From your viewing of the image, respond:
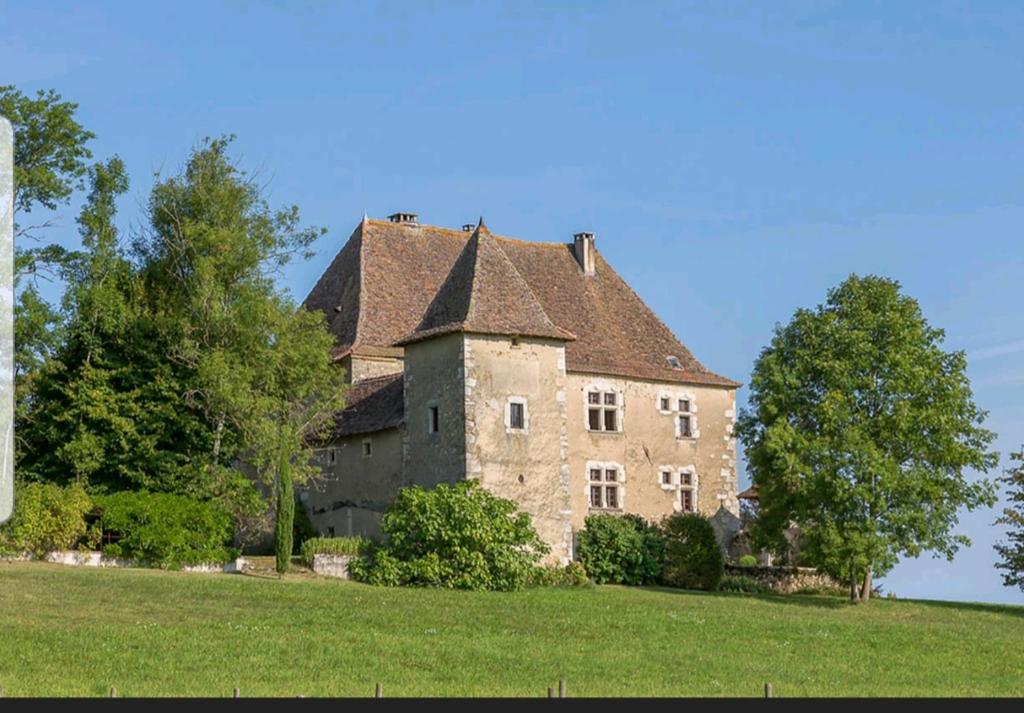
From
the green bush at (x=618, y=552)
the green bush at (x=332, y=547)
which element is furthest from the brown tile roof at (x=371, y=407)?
the green bush at (x=618, y=552)

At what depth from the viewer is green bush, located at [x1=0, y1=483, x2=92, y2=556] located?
37.5 metres

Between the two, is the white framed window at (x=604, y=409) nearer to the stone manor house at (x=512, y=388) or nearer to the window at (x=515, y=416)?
the stone manor house at (x=512, y=388)

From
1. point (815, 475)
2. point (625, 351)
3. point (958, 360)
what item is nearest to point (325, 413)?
point (625, 351)

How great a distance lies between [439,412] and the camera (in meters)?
39.6

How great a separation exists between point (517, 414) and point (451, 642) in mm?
14973

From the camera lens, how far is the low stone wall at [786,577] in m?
43.5

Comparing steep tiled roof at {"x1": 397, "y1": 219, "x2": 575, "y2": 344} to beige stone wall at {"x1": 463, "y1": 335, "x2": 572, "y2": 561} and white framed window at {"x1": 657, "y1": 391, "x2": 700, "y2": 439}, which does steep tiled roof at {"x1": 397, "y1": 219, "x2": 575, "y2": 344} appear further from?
white framed window at {"x1": 657, "y1": 391, "x2": 700, "y2": 439}

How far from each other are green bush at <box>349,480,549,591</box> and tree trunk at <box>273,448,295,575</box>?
1.72 metres

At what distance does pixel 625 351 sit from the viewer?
47.1 m

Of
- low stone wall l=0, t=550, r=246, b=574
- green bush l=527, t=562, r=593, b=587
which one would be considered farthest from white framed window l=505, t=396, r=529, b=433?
low stone wall l=0, t=550, r=246, b=574

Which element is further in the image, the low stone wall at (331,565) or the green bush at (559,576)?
the green bush at (559,576)

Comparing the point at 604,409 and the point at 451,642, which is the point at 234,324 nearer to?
the point at 604,409

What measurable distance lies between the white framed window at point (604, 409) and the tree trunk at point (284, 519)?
11.0 metres

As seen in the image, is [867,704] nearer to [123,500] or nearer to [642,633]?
[642,633]
